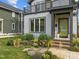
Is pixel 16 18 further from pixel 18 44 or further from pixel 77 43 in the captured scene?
pixel 77 43

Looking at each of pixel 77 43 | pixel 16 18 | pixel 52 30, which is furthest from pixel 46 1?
pixel 16 18

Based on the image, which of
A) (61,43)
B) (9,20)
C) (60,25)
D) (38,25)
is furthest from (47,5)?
(9,20)

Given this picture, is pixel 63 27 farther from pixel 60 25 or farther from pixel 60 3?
pixel 60 3

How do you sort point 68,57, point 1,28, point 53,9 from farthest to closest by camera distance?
1. point 1,28
2. point 53,9
3. point 68,57

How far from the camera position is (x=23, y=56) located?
37.4 feet

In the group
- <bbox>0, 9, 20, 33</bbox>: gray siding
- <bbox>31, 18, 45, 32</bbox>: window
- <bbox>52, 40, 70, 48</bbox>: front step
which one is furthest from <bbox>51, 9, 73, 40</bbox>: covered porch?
<bbox>0, 9, 20, 33</bbox>: gray siding

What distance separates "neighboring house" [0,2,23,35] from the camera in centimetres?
2845

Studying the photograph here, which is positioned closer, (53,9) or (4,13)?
(53,9)

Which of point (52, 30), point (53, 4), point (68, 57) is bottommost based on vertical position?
point (68, 57)

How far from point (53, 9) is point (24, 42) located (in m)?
5.11

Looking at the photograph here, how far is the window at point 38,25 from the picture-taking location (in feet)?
67.3

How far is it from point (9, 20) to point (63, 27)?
14.2m

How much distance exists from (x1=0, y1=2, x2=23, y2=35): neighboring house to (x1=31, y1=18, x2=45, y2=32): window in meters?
4.96

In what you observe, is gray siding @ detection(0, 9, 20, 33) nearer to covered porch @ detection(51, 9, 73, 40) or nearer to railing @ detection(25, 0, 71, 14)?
railing @ detection(25, 0, 71, 14)
